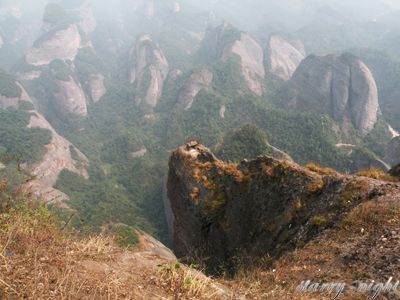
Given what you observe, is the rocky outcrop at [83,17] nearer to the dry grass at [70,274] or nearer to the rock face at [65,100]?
the rock face at [65,100]

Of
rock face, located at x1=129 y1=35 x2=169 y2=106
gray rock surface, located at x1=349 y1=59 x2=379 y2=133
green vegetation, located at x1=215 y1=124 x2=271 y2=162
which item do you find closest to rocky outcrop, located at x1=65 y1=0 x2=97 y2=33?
rock face, located at x1=129 y1=35 x2=169 y2=106

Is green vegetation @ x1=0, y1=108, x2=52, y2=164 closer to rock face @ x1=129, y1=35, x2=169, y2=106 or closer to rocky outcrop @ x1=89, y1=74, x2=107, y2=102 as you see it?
rocky outcrop @ x1=89, y1=74, x2=107, y2=102

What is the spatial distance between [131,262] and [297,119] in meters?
60.8

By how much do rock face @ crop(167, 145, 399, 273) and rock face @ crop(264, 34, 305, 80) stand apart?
9657 cm

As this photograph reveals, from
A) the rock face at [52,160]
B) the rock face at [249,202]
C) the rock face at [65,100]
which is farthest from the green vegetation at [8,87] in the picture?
the rock face at [249,202]

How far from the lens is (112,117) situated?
97062mm

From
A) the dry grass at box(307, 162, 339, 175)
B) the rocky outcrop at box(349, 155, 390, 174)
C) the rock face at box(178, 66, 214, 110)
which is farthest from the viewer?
the rock face at box(178, 66, 214, 110)

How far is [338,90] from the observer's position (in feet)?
200

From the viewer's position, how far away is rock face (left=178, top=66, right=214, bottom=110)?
84312mm

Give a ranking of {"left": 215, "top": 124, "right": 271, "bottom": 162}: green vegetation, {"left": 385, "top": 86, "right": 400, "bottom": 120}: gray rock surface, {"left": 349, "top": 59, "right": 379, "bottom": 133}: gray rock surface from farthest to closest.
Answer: {"left": 385, "top": 86, "right": 400, "bottom": 120}: gray rock surface, {"left": 349, "top": 59, "right": 379, "bottom": 133}: gray rock surface, {"left": 215, "top": 124, "right": 271, "bottom": 162}: green vegetation

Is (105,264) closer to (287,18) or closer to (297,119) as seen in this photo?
(297,119)

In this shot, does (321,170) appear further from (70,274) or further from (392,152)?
(392,152)

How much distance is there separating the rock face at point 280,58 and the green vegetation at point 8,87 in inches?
3737

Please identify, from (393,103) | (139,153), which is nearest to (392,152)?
(393,103)
